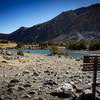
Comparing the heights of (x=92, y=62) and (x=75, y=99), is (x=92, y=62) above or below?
above

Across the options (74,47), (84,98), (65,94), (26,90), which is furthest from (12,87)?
(74,47)

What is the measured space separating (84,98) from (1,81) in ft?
26.3

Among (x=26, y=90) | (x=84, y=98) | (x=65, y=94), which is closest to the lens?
(x=84, y=98)

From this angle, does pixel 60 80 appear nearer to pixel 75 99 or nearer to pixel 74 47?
pixel 75 99

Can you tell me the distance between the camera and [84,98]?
1355cm

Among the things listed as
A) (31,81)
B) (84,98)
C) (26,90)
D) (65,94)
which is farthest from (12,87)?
(84,98)

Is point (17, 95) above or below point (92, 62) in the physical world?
below

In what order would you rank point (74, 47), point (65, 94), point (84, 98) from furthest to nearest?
1. point (74, 47)
2. point (65, 94)
3. point (84, 98)

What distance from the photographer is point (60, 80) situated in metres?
19.4

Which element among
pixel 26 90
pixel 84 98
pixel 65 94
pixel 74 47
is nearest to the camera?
pixel 84 98

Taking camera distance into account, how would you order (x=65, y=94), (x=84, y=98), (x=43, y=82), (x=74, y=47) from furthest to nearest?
(x=74, y=47) < (x=43, y=82) < (x=65, y=94) < (x=84, y=98)

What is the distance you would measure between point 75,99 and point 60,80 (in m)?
5.81

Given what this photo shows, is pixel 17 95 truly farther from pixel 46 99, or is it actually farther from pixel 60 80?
pixel 60 80

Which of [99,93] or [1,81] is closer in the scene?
[99,93]
